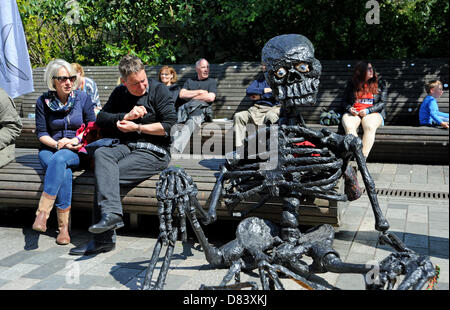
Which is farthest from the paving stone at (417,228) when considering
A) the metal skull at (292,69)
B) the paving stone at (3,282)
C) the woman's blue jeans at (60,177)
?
the paving stone at (3,282)

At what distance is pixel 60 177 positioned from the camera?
14.1 ft

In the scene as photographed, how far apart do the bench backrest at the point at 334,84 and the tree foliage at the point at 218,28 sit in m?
1.95

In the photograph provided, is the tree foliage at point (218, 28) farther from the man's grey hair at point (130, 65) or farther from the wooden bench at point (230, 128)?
the man's grey hair at point (130, 65)

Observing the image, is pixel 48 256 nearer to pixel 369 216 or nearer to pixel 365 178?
pixel 365 178

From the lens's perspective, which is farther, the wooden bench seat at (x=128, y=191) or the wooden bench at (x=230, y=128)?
the wooden bench at (x=230, y=128)

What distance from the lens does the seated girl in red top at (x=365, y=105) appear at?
6.62 metres

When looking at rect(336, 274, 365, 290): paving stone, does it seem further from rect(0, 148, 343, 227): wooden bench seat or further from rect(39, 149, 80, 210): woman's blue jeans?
rect(39, 149, 80, 210): woman's blue jeans

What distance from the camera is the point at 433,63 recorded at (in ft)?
25.5

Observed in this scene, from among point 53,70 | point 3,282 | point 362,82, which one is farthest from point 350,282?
point 362,82

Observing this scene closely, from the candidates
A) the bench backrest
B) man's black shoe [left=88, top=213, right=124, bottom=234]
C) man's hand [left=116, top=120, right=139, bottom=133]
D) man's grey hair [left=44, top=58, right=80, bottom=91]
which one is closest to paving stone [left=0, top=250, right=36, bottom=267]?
man's black shoe [left=88, top=213, right=124, bottom=234]

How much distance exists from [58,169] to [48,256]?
2.53ft

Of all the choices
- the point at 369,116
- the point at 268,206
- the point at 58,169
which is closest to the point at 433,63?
the point at 369,116

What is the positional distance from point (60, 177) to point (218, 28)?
7600 millimetres
